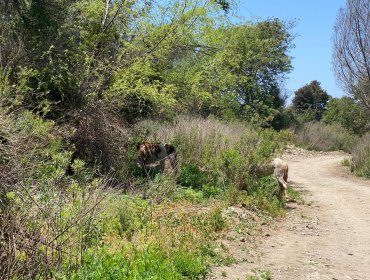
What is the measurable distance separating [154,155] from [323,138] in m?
25.6

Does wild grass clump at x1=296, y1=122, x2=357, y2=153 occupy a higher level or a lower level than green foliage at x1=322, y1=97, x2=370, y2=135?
lower

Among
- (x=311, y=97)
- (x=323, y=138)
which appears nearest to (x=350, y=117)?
(x=323, y=138)

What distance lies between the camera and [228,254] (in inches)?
292

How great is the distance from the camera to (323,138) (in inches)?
1430

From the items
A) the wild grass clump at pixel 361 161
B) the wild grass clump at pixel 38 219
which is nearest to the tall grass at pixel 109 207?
the wild grass clump at pixel 38 219

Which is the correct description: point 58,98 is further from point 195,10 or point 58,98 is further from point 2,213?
point 2,213

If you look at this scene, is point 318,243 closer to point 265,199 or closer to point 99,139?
point 265,199

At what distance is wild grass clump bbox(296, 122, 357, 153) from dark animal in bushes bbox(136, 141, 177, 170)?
23418 mm

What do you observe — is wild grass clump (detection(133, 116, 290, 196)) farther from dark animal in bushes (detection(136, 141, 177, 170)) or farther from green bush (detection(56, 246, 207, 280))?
green bush (detection(56, 246, 207, 280))

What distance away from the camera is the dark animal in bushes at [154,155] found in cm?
1336

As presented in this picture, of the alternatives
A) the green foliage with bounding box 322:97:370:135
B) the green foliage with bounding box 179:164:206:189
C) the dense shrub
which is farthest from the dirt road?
the green foliage with bounding box 322:97:370:135

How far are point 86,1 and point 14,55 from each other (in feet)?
11.8

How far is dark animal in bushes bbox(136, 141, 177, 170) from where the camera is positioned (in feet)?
43.8

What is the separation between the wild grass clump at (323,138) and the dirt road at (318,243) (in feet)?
66.2
